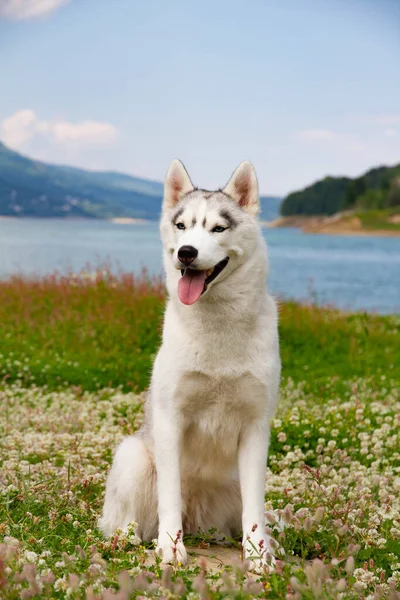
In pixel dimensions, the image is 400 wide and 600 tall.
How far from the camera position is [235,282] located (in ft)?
16.0

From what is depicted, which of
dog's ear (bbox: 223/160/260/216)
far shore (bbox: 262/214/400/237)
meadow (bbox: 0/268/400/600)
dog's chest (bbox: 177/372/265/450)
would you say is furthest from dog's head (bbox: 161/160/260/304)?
far shore (bbox: 262/214/400/237)

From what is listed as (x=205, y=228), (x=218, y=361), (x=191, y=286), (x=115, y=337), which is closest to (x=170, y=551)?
(x=218, y=361)

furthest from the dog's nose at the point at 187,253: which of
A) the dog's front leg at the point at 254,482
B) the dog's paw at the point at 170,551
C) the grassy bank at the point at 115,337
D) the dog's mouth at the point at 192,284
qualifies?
the grassy bank at the point at 115,337

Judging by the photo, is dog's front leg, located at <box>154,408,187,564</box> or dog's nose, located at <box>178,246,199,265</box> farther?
dog's front leg, located at <box>154,408,187,564</box>

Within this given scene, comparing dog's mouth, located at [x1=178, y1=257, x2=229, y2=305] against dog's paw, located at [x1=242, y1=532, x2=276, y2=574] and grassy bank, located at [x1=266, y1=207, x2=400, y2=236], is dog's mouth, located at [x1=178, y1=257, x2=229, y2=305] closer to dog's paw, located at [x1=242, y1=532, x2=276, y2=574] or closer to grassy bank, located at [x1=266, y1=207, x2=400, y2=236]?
dog's paw, located at [x1=242, y1=532, x2=276, y2=574]

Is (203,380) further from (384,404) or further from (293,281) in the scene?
(293,281)

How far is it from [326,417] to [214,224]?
4587 mm

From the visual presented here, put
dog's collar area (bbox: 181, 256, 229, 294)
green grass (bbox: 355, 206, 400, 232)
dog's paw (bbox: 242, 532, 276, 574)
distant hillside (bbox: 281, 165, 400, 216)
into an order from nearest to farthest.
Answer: dog's paw (bbox: 242, 532, 276, 574) < dog's collar area (bbox: 181, 256, 229, 294) < green grass (bbox: 355, 206, 400, 232) < distant hillside (bbox: 281, 165, 400, 216)

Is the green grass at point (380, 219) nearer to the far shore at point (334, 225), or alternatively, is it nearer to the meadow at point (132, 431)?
the far shore at point (334, 225)

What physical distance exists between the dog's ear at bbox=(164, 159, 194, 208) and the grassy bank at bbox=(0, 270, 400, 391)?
6.50 meters

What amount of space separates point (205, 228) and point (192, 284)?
366 mm

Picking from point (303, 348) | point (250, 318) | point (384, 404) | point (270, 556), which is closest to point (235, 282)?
point (250, 318)

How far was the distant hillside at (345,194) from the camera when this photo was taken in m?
Answer: 112

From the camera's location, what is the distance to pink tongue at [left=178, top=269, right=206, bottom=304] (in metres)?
4.65
